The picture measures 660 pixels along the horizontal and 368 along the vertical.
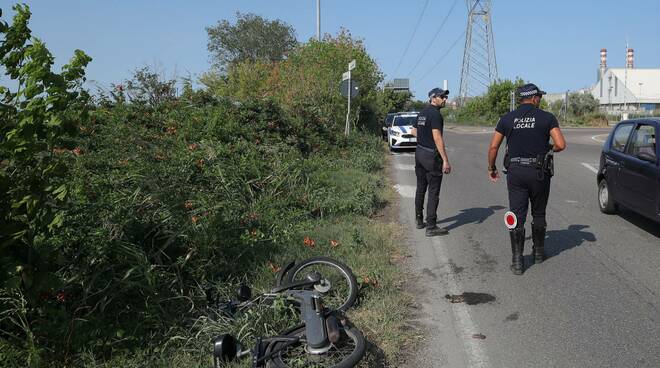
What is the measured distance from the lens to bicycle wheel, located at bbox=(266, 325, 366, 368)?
135 inches

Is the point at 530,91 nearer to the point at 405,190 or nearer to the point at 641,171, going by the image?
the point at 641,171

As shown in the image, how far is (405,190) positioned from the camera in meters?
12.2

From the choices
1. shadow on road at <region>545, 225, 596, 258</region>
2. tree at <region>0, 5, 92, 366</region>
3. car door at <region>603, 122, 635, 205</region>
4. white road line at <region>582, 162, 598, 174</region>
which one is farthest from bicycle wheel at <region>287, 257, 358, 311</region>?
white road line at <region>582, 162, 598, 174</region>

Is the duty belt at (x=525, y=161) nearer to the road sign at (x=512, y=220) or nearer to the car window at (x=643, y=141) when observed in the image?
the road sign at (x=512, y=220)

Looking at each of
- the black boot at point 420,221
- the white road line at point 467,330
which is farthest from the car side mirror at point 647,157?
the white road line at point 467,330

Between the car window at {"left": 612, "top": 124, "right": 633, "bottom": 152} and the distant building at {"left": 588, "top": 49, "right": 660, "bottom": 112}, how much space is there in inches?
3264

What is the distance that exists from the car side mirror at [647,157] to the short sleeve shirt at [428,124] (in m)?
2.59

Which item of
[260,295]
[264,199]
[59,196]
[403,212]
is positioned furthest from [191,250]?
[403,212]

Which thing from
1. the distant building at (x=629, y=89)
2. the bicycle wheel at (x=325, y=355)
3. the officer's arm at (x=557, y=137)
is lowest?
the bicycle wheel at (x=325, y=355)

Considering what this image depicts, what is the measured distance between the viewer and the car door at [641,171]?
23.4 ft

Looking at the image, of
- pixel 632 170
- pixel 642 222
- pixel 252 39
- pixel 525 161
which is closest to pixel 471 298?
pixel 525 161

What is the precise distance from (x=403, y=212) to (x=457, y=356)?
5.54m

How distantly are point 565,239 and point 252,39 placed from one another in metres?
60.9

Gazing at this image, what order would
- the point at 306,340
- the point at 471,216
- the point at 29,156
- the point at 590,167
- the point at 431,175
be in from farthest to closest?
the point at 590,167
the point at 471,216
the point at 431,175
the point at 306,340
the point at 29,156
